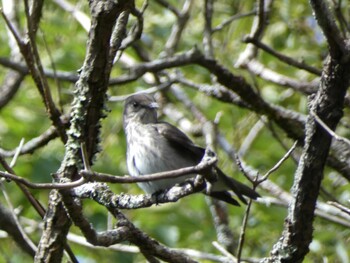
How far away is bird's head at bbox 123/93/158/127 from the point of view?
5938 millimetres

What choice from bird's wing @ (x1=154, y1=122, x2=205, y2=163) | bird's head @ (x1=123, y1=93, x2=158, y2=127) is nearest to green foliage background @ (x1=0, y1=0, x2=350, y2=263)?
bird's head @ (x1=123, y1=93, x2=158, y2=127)

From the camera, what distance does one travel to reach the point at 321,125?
3.06m

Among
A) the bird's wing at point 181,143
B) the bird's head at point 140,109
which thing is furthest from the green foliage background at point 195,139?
the bird's wing at point 181,143

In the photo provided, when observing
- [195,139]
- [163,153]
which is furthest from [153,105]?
[195,139]

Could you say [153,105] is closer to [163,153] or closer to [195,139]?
[163,153]

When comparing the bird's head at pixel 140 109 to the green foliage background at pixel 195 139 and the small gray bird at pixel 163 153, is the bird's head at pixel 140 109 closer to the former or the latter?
the small gray bird at pixel 163 153

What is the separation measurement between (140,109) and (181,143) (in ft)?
2.06

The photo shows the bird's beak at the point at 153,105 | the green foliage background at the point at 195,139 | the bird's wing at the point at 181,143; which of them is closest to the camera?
the bird's wing at the point at 181,143

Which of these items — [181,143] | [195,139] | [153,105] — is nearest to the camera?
[181,143]

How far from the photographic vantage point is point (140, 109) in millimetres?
5949

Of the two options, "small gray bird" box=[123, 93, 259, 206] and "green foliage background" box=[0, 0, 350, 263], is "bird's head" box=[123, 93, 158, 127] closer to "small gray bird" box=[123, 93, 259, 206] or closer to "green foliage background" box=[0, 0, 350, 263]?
"small gray bird" box=[123, 93, 259, 206]

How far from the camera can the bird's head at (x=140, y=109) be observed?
5938 mm

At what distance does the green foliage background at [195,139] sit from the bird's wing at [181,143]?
0.53 metres

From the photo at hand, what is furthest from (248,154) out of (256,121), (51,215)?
(51,215)
